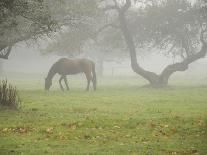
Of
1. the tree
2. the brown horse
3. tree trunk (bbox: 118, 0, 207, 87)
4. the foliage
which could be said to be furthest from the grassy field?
the foliage

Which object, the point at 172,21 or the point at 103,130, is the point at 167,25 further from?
the point at 103,130

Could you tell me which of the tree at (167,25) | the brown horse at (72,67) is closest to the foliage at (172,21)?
the tree at (167,25)

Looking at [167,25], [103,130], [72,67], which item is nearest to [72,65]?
[72,67]

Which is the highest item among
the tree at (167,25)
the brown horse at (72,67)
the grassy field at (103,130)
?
the tree at (167,25)

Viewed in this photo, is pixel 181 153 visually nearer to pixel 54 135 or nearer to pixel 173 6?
pixel 54 135

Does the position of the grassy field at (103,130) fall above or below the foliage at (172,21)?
below

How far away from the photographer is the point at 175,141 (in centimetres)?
1525

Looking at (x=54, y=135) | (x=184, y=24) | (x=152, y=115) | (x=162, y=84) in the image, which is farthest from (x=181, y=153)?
(x=184, y=24)

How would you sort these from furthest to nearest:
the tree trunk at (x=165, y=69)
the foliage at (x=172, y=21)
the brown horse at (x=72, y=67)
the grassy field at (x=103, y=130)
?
the foliage at (x=172, y=21), the tree trunk at (x=165, y=69), the brown horse at (x=72, y=67), the grassy field at (x=103, y=130)

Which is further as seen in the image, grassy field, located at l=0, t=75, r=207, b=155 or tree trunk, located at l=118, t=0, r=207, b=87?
tree trunk, located at l=118, t=0, r=207, b=87

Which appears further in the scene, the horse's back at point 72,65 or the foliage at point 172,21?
the foliage at point 172,21

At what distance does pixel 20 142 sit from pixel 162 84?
30.1 metres

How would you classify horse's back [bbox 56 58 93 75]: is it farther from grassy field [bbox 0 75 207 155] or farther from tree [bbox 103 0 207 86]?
grassy field [bbox 0 75 207 155]

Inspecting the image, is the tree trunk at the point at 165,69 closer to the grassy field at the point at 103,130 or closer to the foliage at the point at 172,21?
the foliage at the point at 172,21
